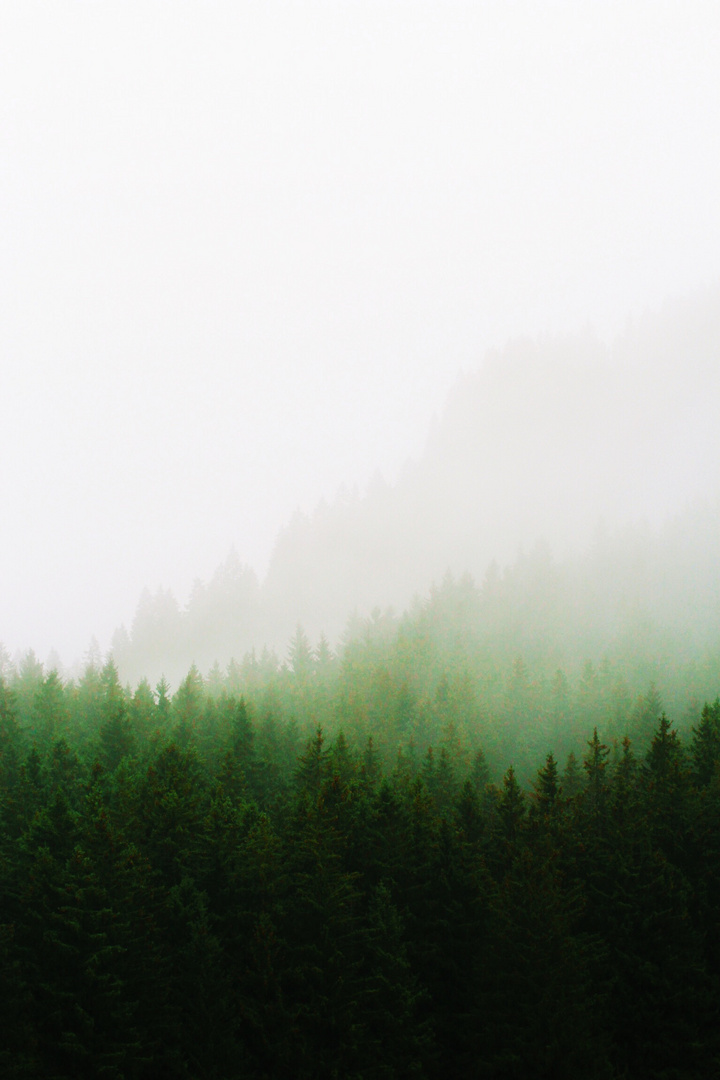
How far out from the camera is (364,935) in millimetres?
33125

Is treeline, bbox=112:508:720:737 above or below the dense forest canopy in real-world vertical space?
above

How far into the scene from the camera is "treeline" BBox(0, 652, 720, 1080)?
3017 cm

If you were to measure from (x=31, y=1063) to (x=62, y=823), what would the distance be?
983cm

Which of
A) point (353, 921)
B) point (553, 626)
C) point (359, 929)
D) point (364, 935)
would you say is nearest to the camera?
point (359, 929)

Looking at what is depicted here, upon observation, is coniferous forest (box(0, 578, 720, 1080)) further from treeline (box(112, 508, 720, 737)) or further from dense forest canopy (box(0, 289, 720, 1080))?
treeline (box(112, 508, 720, 737))

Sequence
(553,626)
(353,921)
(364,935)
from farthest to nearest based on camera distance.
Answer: (553,626), (353,921), (364,935)

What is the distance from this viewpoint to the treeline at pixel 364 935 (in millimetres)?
30172

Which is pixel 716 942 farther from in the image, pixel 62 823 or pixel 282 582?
pixel 282 582

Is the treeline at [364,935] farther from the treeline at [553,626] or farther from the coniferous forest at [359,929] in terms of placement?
the treeline at [553,626]

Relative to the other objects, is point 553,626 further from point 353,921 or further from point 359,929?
point 359,929

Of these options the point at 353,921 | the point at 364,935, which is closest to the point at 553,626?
the point at 353,921

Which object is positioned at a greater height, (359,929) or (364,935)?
(359,929)

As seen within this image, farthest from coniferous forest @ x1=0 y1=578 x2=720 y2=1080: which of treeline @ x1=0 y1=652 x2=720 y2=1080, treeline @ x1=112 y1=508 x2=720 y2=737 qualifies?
treeline @ x1=112 y1=508 x2=720 y2=737

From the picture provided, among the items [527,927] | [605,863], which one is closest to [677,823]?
[605,863]
